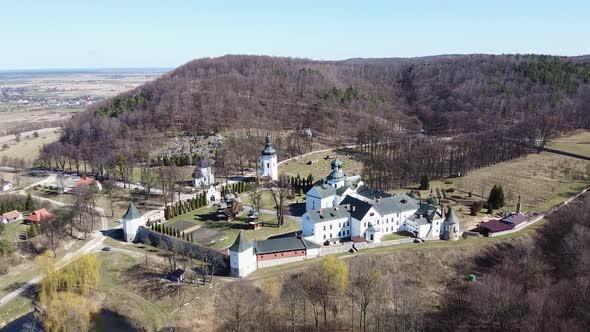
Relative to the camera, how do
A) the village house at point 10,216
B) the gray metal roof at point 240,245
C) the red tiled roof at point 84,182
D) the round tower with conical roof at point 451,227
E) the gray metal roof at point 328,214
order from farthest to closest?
the red tiled roof at point 84,182 < the village house at point 10,216 < the round tower with conical roof at point 451,227 < the gray metal roof at point 328,214 < the gray metal roof at point 240,245

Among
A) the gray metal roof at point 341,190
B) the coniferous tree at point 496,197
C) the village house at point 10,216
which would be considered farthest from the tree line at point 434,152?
the village house at point 10,216

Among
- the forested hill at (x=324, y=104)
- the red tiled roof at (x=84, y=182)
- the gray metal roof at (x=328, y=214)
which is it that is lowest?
the red tiled roof at (x=84, y=182)

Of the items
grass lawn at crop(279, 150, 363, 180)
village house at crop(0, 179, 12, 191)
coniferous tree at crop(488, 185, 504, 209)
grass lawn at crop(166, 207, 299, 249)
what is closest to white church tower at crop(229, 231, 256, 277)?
grass lawn at crop(166, 207, 299, 249)

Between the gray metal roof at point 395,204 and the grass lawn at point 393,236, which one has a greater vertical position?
the gray metal roof at point 395,204

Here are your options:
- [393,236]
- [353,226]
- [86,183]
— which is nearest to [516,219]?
[393,236]

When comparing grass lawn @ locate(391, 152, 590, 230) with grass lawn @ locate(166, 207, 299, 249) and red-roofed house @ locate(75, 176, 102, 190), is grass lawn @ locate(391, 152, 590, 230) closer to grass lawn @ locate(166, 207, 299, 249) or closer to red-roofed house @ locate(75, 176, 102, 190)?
grass lawn @ locate(166, 207, 299, 249)

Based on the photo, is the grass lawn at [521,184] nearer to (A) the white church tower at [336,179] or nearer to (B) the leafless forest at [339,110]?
(B) the leafless forest at [339,110]

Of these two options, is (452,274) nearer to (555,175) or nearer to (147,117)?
(555,175)
